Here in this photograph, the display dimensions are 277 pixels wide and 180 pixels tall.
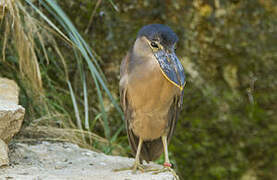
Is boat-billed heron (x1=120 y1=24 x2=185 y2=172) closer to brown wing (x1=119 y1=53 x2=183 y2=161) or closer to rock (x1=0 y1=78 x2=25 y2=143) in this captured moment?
brown wing (x1=119 y1=53 x2=183 y2=161)

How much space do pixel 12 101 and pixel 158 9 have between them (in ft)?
6.86

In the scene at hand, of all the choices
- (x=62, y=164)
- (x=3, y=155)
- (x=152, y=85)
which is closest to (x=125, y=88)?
(x=152, y=85)

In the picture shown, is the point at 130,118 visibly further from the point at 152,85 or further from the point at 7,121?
the point at 7,121

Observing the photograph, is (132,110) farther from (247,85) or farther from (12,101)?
(247,85)

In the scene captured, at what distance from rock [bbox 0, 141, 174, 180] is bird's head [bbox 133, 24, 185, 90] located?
58cm

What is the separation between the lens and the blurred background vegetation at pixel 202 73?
12.8 feet

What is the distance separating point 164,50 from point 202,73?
211 centimetres

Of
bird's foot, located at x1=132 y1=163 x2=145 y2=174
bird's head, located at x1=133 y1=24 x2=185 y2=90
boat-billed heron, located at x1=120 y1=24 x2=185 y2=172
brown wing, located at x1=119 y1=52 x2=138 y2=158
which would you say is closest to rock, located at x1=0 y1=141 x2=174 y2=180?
bird's foot, located at x1=132 y1=163 x2=145 y2=174

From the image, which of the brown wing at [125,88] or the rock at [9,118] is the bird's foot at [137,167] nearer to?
the brown wing at [125,88]

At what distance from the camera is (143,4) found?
4.21 metres

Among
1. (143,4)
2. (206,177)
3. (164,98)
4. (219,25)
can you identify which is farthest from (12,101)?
(219,25)

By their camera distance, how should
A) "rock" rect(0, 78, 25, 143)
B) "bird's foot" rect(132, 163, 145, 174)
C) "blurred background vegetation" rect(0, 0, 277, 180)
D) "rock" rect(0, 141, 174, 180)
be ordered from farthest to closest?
"blurred background vegetation" rect(0, 0, 277, 180), "bird's foot" rect(132, 163, 145, 174), "rock" rect(0, 78, 25, 143), "rock" rect(0, 141, 174, 180)

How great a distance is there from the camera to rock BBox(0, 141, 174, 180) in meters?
2.25

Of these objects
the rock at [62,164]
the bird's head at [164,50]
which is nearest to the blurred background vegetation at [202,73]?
the rock at [62,164]
